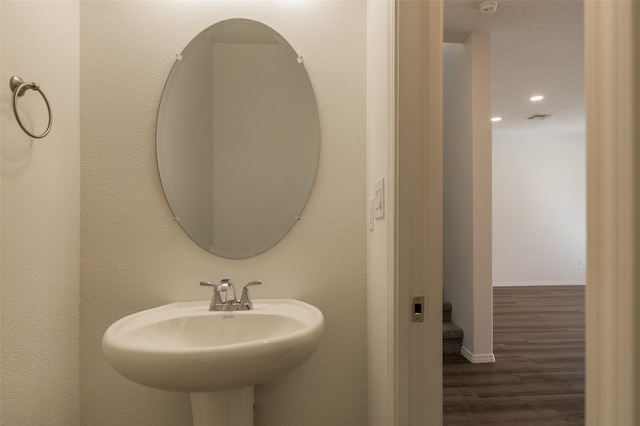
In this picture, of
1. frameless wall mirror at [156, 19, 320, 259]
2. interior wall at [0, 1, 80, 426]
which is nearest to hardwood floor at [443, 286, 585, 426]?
frameless wall mirror at [156, 19, 320, 259]

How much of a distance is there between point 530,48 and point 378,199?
2.66 meters

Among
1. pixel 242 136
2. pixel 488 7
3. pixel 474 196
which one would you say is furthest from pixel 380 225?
pixel 488 7

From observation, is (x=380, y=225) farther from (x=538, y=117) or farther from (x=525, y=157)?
(x=525, y=157)

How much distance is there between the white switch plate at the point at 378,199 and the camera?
3.42 feet

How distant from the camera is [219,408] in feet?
3.26

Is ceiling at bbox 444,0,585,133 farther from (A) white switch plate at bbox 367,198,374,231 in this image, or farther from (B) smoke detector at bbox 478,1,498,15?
(A) white switch plate at bbox 367,198,374,231

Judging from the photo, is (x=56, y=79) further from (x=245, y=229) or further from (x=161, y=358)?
(x=161, y=358)

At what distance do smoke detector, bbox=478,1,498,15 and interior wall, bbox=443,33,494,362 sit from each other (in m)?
0.27

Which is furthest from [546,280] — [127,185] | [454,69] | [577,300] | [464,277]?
[127,185]

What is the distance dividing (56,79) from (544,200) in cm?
645

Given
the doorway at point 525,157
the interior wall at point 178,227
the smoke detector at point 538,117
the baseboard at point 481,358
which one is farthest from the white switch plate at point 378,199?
the smoke detector at point 538,117

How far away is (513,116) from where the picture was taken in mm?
4801

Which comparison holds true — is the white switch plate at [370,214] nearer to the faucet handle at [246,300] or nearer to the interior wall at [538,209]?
the faucet handle at [246,300]

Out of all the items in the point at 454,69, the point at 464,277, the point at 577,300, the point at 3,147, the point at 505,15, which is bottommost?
the point at 577,300
